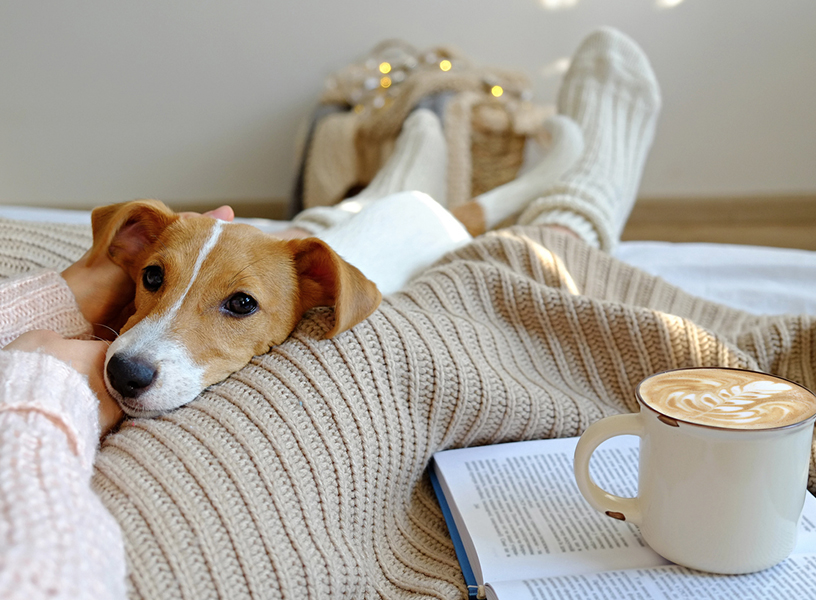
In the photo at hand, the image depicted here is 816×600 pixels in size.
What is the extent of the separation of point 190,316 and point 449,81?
5.90ft

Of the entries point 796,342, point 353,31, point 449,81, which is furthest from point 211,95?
point 796,342

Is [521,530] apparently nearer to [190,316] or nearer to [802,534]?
[802,534]

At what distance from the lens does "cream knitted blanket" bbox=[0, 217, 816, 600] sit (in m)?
0.55

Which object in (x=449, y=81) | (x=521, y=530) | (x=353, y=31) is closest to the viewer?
(x=521, y=530)

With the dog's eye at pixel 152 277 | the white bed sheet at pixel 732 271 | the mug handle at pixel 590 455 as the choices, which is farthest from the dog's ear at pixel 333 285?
the white bed sheet at pixel 732 271

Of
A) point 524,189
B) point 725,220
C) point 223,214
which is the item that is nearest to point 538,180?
point 524,189

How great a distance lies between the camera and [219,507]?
0.56m

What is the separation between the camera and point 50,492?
448 mm

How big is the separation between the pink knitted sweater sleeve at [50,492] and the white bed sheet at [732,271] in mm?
736

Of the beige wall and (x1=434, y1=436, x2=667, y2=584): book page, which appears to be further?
the beige wall

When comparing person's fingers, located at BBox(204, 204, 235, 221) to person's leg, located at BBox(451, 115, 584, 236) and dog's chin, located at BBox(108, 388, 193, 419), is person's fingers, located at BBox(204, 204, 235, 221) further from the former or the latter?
person's leg, located at BBox(451, 115, 584, 236)

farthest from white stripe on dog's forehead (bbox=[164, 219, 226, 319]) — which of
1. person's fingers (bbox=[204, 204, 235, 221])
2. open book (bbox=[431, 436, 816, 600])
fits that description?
open book (bbox=[431, 436, 816, 600])

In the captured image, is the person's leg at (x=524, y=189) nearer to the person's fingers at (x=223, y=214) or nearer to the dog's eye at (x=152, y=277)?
the person's fingers at (x=223, y=214)

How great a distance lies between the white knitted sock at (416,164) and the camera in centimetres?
186
